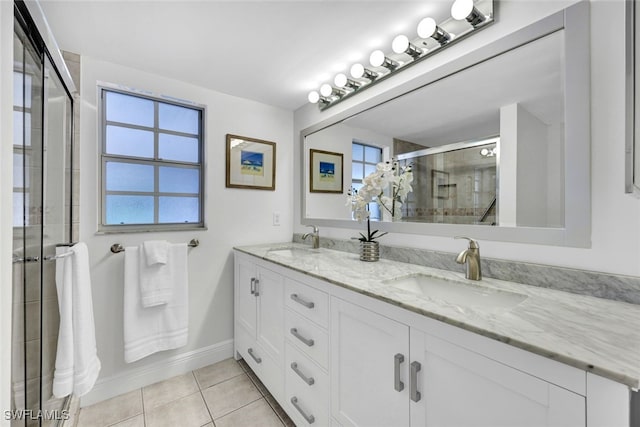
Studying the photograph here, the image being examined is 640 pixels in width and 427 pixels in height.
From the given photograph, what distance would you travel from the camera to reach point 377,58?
1.52 meters

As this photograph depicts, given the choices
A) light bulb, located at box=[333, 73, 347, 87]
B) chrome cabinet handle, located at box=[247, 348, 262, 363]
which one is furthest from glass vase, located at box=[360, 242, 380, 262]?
light bulb, located at box=[333, 73, 347, 87]

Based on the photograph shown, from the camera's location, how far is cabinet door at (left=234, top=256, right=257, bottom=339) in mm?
1871

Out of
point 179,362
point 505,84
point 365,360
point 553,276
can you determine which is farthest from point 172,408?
point 505,84

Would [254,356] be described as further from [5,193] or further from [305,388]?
[5,193]

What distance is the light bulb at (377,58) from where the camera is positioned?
151 centimetres

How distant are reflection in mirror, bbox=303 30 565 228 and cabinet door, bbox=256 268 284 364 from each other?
2.72ft

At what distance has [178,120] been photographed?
2.07 m

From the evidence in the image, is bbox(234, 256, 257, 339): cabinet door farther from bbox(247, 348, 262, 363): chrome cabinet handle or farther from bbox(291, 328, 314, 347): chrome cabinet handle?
bbox(291, 328, 314, 347): chrome cabinet handle

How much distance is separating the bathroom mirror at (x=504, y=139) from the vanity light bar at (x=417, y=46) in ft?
0.39

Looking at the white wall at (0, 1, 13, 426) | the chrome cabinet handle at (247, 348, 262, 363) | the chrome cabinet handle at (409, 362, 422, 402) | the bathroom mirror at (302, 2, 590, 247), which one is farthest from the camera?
the chrome cabinet handle at (247, 348, 262, 363)

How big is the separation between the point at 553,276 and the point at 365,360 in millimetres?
780

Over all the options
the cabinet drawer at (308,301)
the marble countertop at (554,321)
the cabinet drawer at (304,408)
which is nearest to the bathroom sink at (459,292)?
the marble countertop at (554,321)

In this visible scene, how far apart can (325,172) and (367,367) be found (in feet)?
5.03

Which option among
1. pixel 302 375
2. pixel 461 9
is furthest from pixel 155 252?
pixel 461 9
